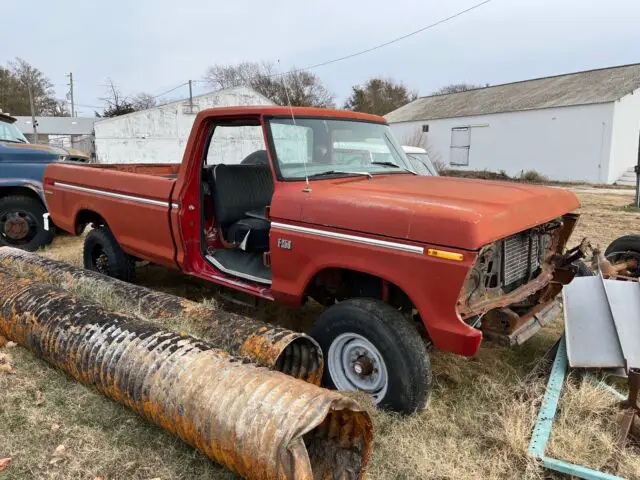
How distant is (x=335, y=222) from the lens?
10.4 feet

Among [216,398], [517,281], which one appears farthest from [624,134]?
[216,398]

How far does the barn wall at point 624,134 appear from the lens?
2156cm

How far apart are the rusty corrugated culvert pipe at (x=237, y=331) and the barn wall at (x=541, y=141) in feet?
74.3

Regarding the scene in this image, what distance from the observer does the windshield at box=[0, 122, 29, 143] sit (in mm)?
8695

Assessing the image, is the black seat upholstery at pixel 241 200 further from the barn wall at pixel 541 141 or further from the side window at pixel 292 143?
the barn wall at pixel 541 141

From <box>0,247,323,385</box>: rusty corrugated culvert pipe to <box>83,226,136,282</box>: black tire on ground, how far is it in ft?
1.88

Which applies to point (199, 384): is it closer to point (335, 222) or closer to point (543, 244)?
point (335, 222)

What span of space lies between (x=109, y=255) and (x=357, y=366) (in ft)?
11.0

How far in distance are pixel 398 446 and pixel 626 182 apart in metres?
23.7

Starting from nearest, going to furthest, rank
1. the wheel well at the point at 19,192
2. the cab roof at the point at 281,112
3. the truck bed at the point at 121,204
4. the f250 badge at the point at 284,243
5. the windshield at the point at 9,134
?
the f250 badge at the point at 284,243
the cab roof at the point at 281,112
the truck bed at the point at 121,204
the wheel well at the point at 19,192
the windshield at the point at 9,134

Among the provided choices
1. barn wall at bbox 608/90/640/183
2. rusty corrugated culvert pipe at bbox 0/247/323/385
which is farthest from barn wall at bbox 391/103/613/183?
rusty corrugated culvert pipe at bbox 0/247/323/385

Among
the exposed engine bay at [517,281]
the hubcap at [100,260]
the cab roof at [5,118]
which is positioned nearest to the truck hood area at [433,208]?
the exposed engine bay at [517,281]

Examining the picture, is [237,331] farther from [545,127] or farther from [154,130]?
[545,127]

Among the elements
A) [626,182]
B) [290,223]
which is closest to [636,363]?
[290,223]
